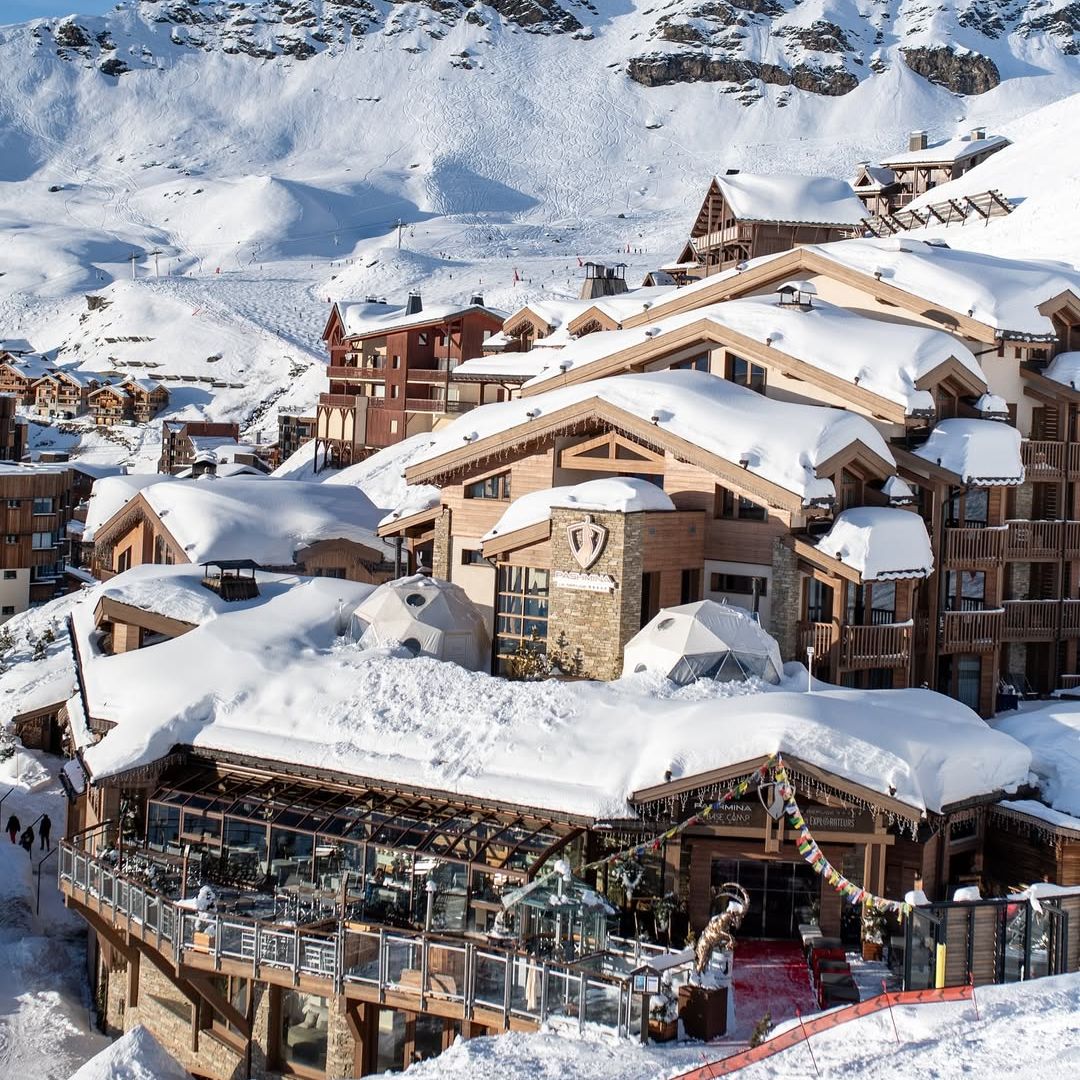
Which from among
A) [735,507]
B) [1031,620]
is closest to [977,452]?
[1031,620]

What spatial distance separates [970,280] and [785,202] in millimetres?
31644

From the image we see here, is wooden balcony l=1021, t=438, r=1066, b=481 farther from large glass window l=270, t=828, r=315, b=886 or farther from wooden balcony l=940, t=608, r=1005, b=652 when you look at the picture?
large glass window l=270, t=828, r=315, b=886

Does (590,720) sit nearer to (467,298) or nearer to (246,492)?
(246,492)

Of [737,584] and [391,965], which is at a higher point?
[737,584]

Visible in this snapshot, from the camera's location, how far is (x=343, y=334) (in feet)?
231

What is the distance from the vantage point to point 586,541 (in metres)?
26.1

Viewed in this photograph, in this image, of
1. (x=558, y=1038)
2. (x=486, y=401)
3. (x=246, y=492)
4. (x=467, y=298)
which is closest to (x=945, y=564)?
(x=558, y=1038)

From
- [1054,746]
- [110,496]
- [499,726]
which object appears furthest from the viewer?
[110,496]

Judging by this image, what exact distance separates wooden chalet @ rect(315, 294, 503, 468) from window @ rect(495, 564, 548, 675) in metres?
28.7

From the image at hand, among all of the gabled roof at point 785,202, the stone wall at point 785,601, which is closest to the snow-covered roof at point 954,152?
the gabled roof at point 785,202

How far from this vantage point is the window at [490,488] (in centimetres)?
2992

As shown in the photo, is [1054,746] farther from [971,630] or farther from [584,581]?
[584,581]

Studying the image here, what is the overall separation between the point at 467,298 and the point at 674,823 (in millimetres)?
87876

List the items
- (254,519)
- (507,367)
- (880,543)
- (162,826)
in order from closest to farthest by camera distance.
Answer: (162,826)
(880,543)
(254,519)
(507,367)
